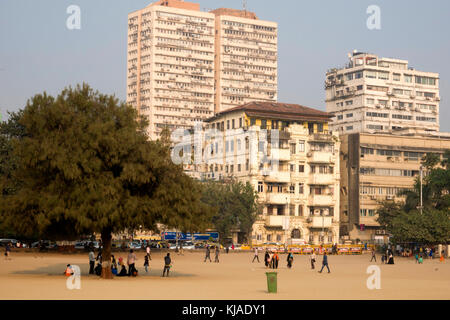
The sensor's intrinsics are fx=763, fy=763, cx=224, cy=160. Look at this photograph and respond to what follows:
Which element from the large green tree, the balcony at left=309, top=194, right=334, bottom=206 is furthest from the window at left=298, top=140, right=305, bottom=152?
the large green tree

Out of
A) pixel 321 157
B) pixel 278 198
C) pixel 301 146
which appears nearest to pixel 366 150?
pixel 321 157

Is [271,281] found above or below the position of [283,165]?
below

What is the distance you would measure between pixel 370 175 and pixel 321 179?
10131 mm

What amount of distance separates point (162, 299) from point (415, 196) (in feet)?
261

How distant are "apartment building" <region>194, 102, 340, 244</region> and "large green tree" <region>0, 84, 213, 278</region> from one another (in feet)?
237

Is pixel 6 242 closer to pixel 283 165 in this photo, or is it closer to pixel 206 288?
pixel 283 165

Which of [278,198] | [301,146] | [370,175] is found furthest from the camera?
[370,175]

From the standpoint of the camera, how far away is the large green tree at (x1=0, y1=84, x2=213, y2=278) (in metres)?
43.3

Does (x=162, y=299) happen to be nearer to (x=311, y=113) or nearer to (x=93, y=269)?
(x=93, y=269)

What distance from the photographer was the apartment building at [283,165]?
11931 centimetres

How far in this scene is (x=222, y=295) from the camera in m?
34.4

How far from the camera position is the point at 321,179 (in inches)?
4916

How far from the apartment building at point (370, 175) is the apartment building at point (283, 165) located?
4.29 metres
